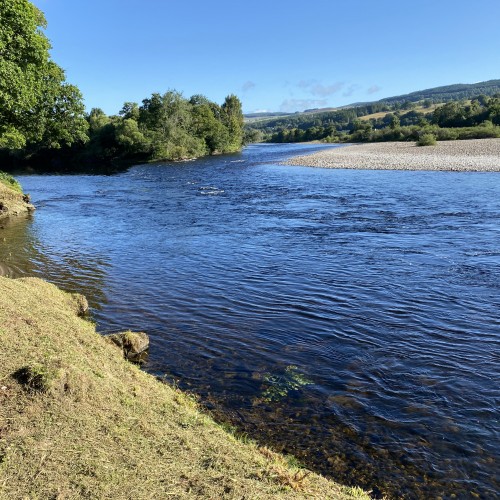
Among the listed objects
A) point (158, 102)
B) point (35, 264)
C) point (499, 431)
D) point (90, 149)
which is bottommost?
point (499, 431)

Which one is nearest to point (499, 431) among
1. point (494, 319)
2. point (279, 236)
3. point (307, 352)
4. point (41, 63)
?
point (307, 352)

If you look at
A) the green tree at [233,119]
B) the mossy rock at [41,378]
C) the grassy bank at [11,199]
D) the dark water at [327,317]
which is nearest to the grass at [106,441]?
the mossy rock at [41,378]

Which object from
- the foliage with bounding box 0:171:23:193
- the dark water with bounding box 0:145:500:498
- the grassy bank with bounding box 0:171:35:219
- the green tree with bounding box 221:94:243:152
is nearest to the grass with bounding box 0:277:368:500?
the dark water with bounding box 0:145:500:498

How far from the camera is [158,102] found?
94.9 metres

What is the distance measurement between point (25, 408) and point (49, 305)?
4.54 meters

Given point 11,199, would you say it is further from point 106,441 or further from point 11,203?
point 106,441

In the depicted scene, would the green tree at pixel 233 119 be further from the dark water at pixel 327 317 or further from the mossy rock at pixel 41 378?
the mossy rock at pixel 41 378

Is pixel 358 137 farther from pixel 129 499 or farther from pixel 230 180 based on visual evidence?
pixel 129 499

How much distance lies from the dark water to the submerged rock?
1.07ft

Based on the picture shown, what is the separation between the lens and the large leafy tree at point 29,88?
2227 cm

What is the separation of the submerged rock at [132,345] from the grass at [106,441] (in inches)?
73.2

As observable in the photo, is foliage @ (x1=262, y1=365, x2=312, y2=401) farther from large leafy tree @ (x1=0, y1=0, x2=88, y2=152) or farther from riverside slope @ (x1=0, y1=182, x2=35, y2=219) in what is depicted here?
riverside slope @ (x1=0, y1=182, x2=35, y2=219)

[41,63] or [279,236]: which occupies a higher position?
[41,63]

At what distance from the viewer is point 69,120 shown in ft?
102
